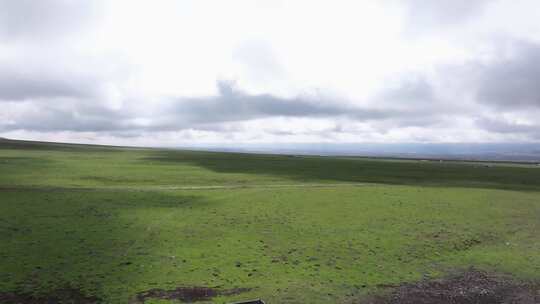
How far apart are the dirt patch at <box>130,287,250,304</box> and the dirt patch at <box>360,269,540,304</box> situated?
6.28m

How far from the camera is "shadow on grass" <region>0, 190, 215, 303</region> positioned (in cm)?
1603

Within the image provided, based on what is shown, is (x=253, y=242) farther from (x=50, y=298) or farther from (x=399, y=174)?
(x=399, y=174)

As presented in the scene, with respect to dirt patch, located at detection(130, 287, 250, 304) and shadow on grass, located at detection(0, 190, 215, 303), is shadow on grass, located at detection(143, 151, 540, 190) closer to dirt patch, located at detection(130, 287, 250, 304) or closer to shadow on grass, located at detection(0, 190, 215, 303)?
shadow on grass, located at detection(0, 190, 215, 303)

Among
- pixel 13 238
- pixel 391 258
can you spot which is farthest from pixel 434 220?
pixel 13 238

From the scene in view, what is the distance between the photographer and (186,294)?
15.6 m

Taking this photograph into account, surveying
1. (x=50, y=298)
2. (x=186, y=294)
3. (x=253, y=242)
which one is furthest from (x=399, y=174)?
(x=50, y=298)

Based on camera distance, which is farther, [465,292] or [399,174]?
[399,174]

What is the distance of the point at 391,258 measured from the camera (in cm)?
2136

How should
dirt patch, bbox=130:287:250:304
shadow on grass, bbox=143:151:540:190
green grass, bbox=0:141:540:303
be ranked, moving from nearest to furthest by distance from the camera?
1. dirt patch, bbox=130:287:250:304
2. green grass, bbox=0:141:540:303
3. shadow on grass, bbox=143:151:540:190

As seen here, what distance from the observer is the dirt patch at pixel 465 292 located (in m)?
16.0

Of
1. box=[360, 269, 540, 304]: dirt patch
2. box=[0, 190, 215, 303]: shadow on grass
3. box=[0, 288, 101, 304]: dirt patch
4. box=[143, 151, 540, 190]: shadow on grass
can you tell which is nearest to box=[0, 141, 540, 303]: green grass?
box=[0, 190, 215, 303]: shadow on grass

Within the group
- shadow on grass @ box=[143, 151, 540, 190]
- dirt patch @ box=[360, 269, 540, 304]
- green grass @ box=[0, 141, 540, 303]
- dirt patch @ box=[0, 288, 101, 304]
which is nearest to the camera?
dirt patch @ box=[0, 288, 101, 304]

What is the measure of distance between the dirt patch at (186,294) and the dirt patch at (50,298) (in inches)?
70.6

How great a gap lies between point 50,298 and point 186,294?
553cm
